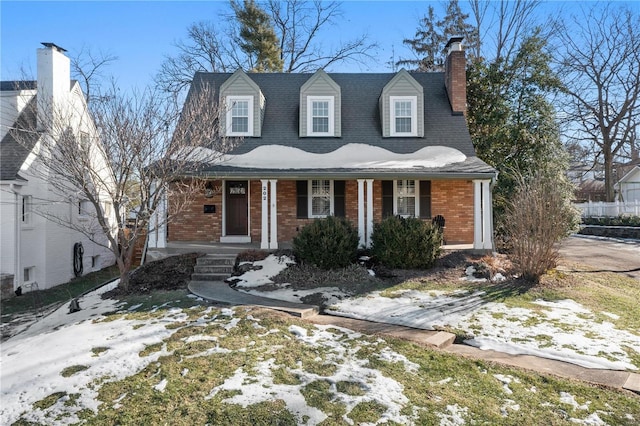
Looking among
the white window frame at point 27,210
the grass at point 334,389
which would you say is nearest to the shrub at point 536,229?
the grass at point 334,389

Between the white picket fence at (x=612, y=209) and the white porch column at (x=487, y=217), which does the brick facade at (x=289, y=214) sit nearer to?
the white porch column at (x=487, y=217)

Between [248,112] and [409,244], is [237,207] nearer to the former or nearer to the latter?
[248,112]

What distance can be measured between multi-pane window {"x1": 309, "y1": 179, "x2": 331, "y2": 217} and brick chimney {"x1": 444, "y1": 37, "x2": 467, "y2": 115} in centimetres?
534

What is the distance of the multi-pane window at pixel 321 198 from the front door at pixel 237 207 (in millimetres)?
2229

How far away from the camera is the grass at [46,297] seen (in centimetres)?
1064

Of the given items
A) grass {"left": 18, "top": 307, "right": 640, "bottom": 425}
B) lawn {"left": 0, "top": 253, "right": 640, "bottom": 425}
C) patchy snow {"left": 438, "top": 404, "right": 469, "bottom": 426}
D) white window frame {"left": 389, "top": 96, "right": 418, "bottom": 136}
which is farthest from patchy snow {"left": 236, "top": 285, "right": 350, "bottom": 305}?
white window frame {"left": 389, "top": 96, "right": 418, "bottom": 136}

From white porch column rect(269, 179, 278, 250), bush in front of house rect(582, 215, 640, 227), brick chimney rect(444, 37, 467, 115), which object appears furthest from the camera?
bush in front of house rect(582, 215, 640, 227)

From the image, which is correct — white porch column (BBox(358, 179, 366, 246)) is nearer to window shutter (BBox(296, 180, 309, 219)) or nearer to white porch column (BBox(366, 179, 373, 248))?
white porch column (BBox(366, 179, 373, 248))

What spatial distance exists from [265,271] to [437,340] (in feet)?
16.3

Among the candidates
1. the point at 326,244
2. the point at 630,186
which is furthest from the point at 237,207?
the point at 630,186

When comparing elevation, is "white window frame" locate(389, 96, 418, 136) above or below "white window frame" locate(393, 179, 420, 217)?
above

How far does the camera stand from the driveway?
1182cm

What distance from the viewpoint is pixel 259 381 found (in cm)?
424

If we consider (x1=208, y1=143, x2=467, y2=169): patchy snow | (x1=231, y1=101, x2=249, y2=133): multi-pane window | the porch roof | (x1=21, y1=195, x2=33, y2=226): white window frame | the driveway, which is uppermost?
(x1=231, y1=101, x2=249, y2=133): multi-pane window
